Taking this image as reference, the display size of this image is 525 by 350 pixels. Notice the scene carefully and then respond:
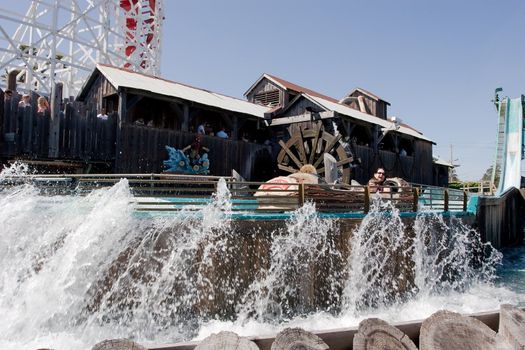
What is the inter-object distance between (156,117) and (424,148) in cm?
1966

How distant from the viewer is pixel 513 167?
2286cm

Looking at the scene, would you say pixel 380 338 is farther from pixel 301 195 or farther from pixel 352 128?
pixel 352 128

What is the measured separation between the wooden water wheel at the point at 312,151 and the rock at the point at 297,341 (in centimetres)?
1367

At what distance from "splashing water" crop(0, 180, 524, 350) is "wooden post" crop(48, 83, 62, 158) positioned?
432 cm

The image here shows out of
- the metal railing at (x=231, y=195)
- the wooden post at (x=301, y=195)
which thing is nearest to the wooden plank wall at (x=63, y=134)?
the metal railing at (x=231, y=195)

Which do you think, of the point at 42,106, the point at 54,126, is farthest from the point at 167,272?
the point at 42,106

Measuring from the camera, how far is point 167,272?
23.2 ft

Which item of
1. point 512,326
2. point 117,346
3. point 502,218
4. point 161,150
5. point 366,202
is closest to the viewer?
point 117,346

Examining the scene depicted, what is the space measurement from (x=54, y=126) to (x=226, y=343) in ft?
38.8

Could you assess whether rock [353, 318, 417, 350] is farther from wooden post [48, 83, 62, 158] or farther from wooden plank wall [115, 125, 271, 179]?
wooden plank wall [115, 125, 271, 179]

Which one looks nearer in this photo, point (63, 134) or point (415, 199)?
point (415, 199)

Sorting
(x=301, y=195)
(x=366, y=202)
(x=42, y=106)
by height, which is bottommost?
(x=366, y=202)

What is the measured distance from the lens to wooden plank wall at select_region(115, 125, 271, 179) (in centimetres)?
1440

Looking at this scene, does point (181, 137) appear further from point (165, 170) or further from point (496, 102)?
point (496, 102)
